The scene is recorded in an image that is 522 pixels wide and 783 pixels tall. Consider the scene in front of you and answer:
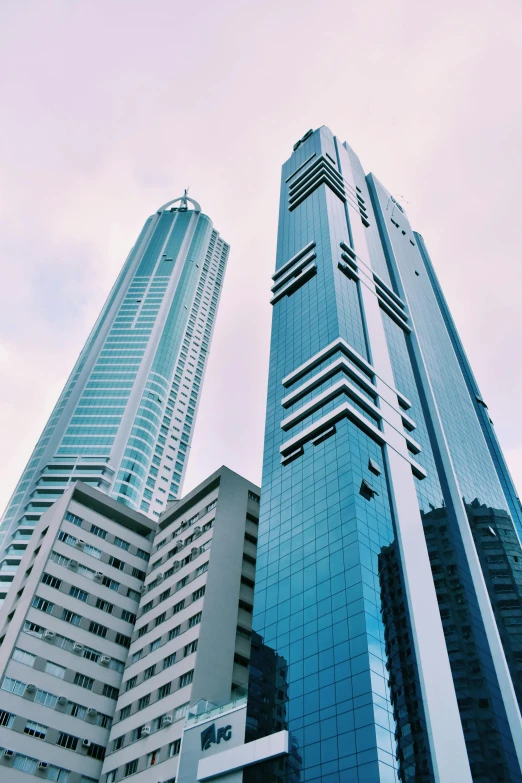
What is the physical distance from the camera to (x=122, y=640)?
6303 cm

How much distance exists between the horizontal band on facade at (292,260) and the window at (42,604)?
190 feet

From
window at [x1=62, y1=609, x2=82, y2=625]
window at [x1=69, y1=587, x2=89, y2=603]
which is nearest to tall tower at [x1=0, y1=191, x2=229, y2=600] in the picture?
window at [x1=69, y1=587, x2=89, y2=603]

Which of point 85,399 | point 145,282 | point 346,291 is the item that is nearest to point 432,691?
point 346,291

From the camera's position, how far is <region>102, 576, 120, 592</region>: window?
215 ft

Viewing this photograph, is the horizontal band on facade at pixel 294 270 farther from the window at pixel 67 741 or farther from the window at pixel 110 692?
the window at pixel 67 741

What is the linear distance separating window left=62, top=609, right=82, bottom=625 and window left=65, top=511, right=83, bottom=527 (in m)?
10.1

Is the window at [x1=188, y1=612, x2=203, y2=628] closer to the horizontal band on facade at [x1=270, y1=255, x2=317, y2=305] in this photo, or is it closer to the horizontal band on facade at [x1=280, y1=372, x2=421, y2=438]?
the horizontal band on facade at [x1=280, y1=372, x2=421, y2=438]

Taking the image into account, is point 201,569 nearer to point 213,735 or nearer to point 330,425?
point 213,735

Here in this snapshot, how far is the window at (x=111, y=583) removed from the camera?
65.6 metres

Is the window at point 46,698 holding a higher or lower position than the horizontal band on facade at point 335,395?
lower

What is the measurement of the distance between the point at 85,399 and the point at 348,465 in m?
99.8

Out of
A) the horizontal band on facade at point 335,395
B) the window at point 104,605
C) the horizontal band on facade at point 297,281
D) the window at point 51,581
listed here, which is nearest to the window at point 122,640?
the window at point 104,605

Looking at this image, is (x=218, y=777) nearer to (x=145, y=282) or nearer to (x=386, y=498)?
(x=386, y=498)

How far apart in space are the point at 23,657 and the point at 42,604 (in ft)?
17.4
